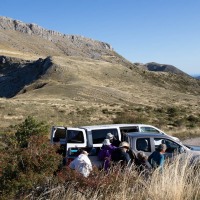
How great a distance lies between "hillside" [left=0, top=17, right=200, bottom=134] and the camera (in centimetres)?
4035

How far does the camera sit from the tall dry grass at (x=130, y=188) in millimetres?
5500

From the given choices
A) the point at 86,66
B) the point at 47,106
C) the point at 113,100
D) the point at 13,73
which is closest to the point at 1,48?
the point at 13,73

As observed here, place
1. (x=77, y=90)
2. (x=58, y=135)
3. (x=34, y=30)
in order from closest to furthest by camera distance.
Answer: (x=58, y=135), (x=77, y=90), (x=34, y=30)

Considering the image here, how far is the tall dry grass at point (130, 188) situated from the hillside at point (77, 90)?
25.5m

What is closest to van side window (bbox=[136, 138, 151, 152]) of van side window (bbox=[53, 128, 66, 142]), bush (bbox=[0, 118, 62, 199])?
van side window (bbox=[53, 128, 66, 142])

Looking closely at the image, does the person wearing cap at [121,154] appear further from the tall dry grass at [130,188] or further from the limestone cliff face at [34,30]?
the limestone cliff face at [34,30]

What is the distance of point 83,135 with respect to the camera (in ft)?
47.5

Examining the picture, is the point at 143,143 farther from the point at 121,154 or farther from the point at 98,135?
the point at 121,154

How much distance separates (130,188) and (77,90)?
58.2 metres

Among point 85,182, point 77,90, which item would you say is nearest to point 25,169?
point 85,182

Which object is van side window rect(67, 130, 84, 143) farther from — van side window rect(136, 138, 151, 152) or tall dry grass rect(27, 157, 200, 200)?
tall dry grass rect(27, 157, 200, 200)

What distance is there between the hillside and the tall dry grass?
25.5 metres

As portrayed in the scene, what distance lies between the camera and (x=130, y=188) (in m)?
5.71

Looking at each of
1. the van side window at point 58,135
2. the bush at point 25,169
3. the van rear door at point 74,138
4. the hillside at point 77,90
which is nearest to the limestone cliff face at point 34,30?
the hillside at point 77,90
